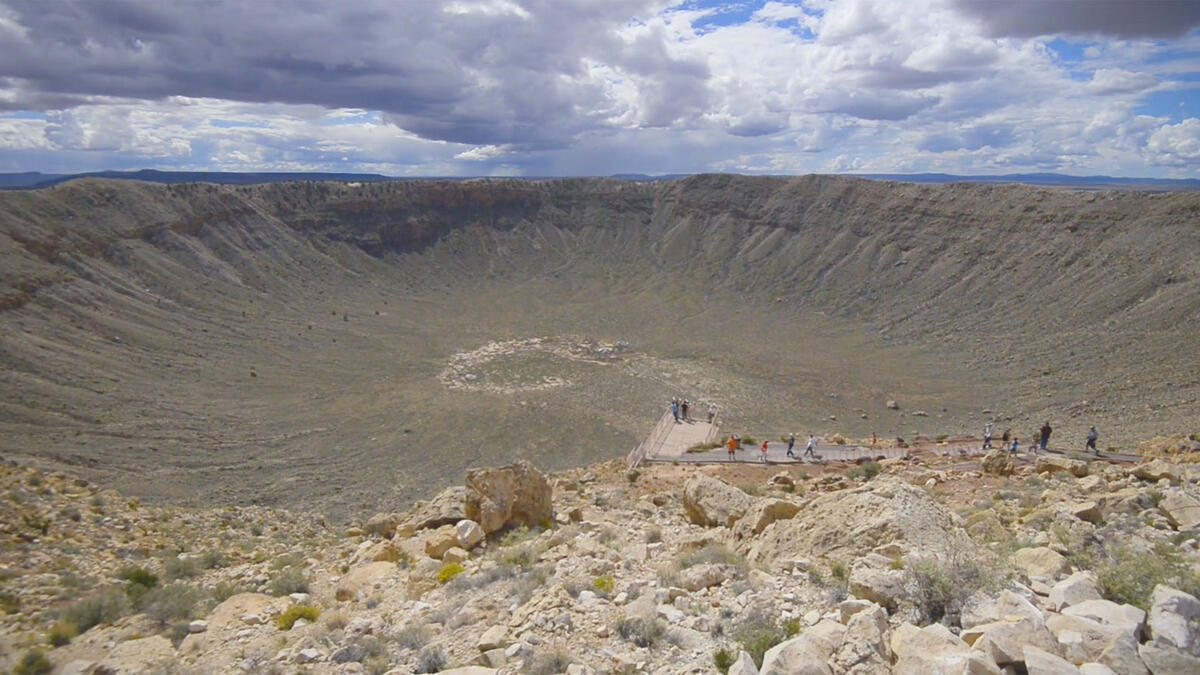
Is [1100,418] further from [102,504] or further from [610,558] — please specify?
[102,504]

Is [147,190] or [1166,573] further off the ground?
[147,190]

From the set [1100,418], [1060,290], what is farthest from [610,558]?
[1060,290]

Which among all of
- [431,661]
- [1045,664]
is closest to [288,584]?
[431,661]

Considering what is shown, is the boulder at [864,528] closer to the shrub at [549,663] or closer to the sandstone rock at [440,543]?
the shrub at [549,663]

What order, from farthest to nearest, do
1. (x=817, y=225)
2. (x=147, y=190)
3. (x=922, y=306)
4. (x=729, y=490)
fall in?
(x=817, y=225), (x=147, y=190), (x=922, y=306), (x=729, y=490)

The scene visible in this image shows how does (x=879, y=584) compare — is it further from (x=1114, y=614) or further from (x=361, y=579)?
(x=361, y=579)

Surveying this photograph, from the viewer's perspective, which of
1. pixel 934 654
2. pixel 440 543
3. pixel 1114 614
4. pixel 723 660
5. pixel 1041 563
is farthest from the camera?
pixel 440 543

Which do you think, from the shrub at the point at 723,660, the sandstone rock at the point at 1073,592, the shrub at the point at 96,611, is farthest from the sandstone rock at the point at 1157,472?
the shrub at the point at 96,611
